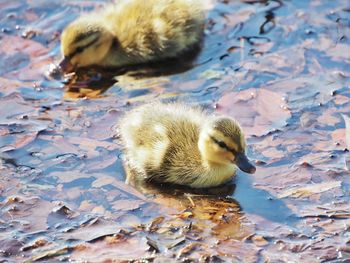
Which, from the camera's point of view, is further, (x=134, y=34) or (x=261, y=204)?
(x=134, y=34)

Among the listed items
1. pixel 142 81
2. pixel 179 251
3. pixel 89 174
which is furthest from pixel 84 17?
pixel 179 251

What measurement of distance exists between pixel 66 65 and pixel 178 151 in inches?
61.0

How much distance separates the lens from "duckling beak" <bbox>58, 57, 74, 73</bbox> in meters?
6.55

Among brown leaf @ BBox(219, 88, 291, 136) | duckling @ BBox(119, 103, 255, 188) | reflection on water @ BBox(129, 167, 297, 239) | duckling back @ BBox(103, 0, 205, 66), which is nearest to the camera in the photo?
reflection on water @ BBox(129, 167, 297, 239)

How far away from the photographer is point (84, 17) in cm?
676

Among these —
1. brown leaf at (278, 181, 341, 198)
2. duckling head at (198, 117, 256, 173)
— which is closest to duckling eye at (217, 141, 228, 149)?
duckling head at (198, 117, 256, 173)

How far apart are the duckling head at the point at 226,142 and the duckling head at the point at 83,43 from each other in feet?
5.47

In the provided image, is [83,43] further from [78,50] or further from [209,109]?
[209,109]

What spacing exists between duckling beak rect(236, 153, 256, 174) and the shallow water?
180mm

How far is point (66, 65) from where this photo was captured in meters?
6.56

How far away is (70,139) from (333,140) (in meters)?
1.56

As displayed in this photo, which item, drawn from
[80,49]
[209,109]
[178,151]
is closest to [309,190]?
[178,151]

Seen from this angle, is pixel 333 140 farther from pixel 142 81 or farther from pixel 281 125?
pixel 142 81

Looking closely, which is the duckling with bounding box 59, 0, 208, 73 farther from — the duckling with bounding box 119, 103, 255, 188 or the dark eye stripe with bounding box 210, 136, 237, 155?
the dark eye stripe with bounding box 210, 136, 237, 155
